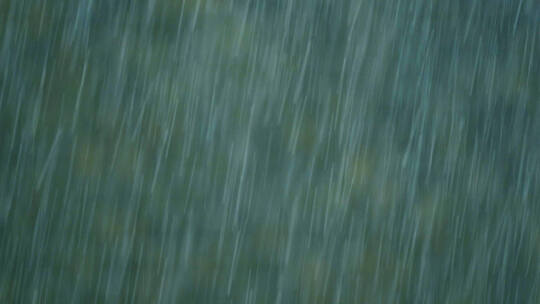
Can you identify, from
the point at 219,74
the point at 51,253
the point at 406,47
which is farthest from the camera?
the point at 406,47

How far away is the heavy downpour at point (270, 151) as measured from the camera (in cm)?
210

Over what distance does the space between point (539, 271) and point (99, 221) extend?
136cm

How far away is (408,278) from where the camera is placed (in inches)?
94.3

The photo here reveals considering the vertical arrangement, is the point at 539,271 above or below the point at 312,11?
below

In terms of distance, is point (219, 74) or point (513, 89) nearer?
point (219, 74)

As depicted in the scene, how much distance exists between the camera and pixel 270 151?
229 cm

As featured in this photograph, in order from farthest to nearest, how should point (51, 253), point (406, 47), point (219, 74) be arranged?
1. point (406, 47)
2. point (219, 74)
3. point (51, 253)

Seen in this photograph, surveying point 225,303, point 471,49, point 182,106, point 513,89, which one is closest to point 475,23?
point 471,49

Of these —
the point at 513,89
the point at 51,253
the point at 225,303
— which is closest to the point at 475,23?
the point at 513,89

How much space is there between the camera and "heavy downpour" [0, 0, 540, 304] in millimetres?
2096

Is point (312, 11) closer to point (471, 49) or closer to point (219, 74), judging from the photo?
point (219, 74)

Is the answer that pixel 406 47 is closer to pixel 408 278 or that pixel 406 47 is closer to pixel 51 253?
pixel 408 278

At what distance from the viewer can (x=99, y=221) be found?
7.01 ft

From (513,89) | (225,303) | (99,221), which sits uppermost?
(513,89)
